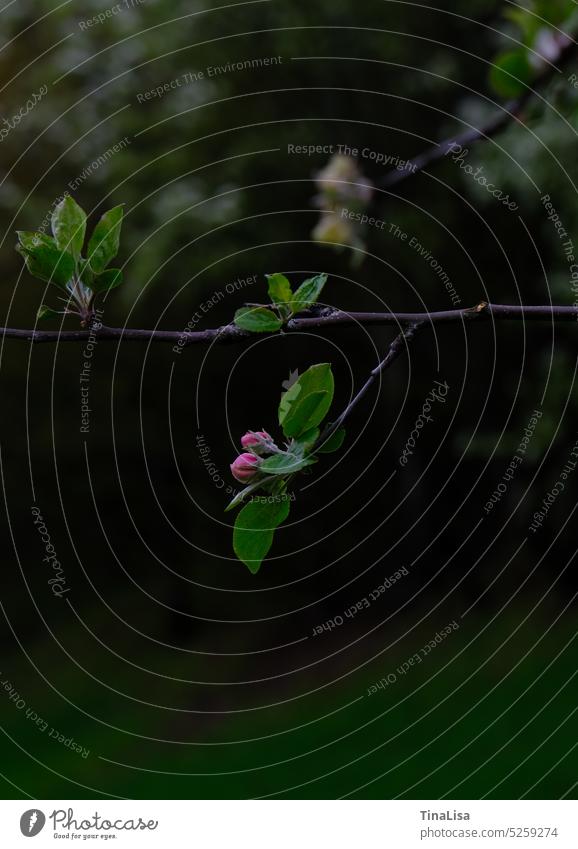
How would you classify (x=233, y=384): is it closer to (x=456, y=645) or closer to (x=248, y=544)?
(x=456, y=645)

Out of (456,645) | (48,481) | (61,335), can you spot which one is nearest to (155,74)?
(48,481)

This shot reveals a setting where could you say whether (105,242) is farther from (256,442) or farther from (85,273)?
(256,442)

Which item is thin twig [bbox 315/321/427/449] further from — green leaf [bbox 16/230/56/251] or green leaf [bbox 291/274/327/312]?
green leaf [bbox 16/230/56/251]

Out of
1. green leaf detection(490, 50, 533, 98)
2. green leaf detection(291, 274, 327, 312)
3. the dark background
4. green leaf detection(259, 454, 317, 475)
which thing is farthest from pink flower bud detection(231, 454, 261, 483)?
the dark background

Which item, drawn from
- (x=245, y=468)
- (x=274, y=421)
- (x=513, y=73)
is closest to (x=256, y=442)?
(x=245, y=468)

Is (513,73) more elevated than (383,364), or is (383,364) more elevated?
(513,73)
